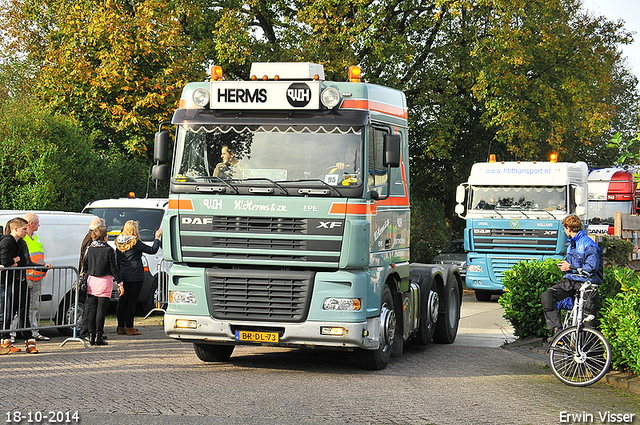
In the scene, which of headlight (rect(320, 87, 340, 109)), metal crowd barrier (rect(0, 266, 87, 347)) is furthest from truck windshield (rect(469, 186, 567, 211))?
headlight (rect(320, 87, 340, 109))

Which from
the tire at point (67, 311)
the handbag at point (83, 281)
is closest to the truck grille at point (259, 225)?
the handbag at point (83, 281)

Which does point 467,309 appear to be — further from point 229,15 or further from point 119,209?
point 229,15

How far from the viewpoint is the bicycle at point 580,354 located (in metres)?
8.93

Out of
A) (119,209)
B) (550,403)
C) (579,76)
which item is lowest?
(550,403)

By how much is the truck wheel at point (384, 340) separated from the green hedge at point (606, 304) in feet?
8.42

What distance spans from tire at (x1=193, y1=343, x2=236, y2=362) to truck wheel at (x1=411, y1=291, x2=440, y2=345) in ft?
10.5

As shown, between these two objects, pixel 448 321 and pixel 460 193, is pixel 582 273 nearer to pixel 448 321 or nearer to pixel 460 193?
pixel 448 321

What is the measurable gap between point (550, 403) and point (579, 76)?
20.9 meters

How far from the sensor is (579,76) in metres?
26.9

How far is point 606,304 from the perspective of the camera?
9.88 m

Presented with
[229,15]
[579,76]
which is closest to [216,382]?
[229,15]

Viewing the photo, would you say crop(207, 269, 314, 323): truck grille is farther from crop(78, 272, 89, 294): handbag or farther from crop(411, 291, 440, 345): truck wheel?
crop(411, 291, 440, 345): truck wheel

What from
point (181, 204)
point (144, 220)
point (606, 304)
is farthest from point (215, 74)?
point (144, 220)

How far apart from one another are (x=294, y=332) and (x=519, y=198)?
1111 centimetres
